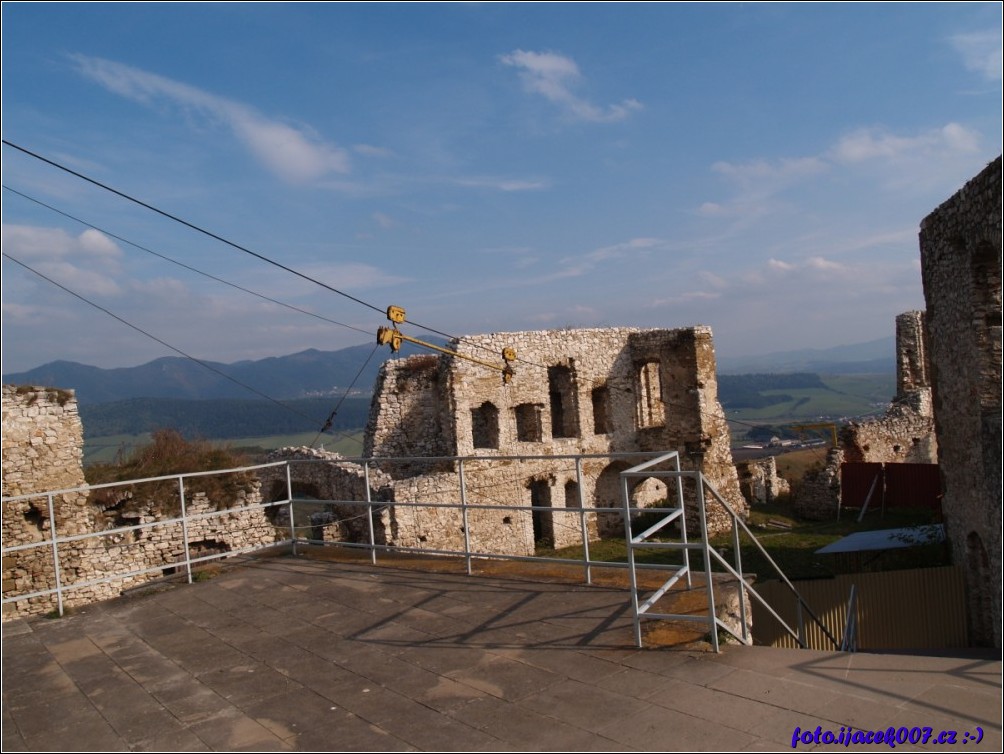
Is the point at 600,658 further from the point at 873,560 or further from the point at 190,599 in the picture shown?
the point at 873,560

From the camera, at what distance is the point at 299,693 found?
16.2ft


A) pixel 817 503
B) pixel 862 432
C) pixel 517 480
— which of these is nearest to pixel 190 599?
pixel 517 480

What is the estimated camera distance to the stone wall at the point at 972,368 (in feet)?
30.1

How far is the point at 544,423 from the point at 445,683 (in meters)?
18.3

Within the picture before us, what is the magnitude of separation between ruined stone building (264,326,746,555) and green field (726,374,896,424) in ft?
194

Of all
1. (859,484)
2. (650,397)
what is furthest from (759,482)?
(650,397)

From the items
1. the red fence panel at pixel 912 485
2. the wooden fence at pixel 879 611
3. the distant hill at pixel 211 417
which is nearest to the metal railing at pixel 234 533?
the wooden fence at pixel 879 611

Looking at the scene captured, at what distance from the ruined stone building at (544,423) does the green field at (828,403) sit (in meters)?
59.1

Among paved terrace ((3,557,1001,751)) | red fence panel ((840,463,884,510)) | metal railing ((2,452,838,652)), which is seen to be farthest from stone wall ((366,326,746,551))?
paved terrace ((3,557,1001,751))

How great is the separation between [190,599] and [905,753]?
6554 millimetres

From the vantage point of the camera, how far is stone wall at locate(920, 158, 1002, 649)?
9172mm

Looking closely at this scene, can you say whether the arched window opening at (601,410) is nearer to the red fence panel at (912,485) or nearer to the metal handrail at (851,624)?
the red fence panel at (912,485)

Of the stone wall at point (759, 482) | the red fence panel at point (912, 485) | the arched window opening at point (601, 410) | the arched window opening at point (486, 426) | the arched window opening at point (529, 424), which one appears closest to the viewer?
the red fence panel at point (912, 485)

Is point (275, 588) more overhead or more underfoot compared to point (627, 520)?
more underfoot
